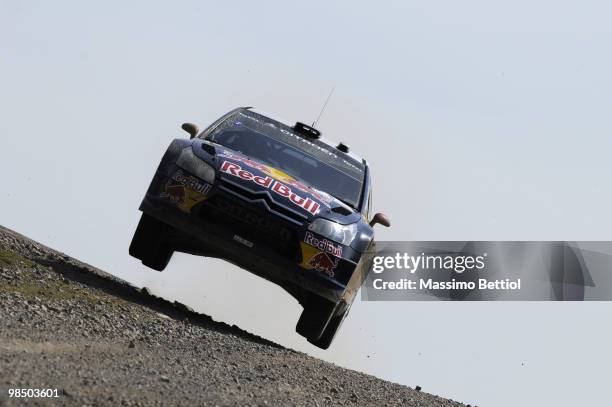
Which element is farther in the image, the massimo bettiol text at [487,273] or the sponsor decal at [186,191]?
the massimo bettiol text at [487,273]

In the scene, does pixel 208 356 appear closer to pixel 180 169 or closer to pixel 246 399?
pixel 246 399

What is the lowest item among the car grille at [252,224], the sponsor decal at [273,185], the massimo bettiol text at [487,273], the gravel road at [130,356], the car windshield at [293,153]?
the gravel road at [130,356]

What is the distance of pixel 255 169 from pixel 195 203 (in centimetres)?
57

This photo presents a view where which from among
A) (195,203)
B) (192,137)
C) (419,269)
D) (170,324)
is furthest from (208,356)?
(419,269)

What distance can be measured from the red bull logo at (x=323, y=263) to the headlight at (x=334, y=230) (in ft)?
0.49

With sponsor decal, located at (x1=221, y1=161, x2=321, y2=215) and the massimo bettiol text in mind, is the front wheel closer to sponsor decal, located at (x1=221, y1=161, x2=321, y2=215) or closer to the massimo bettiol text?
sponsor decal, located at (x1=221, y1=161, x2=321, y2=215)

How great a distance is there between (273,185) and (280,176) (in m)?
0.32

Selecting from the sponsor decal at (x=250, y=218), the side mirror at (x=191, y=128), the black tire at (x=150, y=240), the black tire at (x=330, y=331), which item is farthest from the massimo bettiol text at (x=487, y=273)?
the sponsor decal at (x=250, y=218)

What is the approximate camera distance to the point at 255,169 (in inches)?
334

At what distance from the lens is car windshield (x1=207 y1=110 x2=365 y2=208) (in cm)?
925

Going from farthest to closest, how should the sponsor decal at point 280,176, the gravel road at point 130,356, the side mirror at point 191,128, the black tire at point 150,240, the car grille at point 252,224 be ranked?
the side mirror at point 191,128 < the black tire at point 150,240 < the sponsor decal at point 280,176 < the car grille at point 252,224 < the gravel road at point 130,356

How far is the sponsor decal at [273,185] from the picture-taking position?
8.29 m

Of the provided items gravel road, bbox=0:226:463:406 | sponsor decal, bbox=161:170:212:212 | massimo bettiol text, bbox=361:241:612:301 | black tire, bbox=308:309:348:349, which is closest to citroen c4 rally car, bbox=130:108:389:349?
sponsor decal, bbox=161:170:212:212

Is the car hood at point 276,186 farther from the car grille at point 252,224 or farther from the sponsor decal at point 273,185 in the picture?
the car grille at point 252,224
